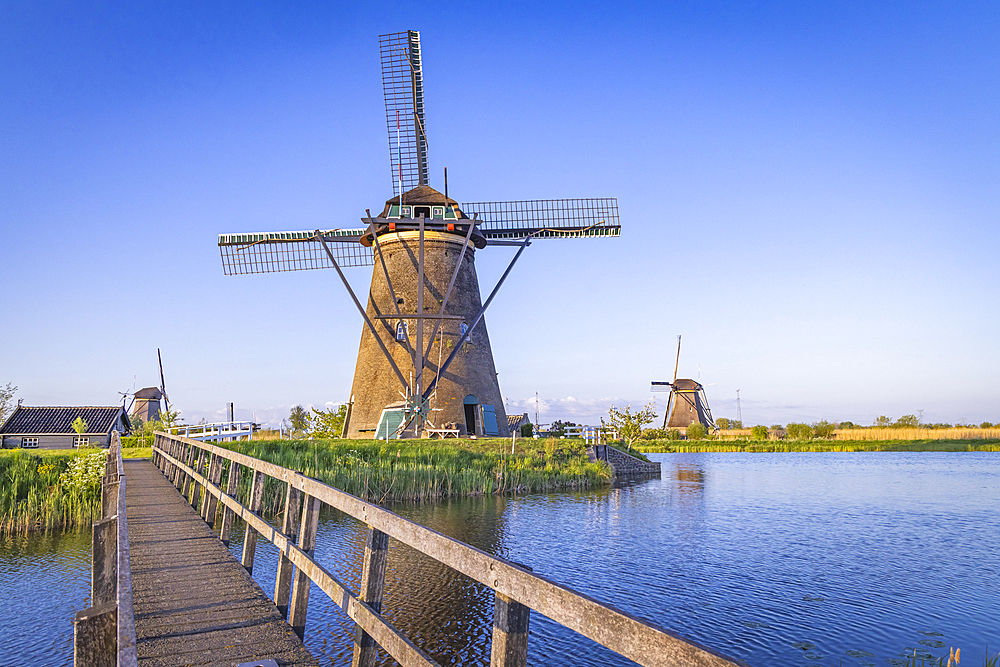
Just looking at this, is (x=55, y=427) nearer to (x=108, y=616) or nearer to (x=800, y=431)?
(x=108, y=616)

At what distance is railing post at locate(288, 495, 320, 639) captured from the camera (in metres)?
4.14

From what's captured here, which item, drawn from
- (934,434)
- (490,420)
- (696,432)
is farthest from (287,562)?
(696,432)

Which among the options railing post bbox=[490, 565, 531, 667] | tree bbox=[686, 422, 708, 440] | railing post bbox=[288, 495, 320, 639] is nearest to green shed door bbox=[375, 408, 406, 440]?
railing post bbox=[288, 495, 320, 639]

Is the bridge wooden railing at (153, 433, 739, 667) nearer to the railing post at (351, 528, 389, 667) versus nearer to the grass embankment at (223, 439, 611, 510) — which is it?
the railing post at (351, 528, 389, 667)

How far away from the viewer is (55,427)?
3703cm

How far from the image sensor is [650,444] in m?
54.6

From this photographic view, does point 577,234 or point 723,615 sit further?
point 577,234

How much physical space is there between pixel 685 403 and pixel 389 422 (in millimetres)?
44333

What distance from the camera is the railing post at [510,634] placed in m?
2.05

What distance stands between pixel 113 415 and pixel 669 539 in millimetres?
37160

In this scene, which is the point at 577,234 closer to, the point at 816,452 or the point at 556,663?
the point at 556,663

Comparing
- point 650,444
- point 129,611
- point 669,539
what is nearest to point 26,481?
point 669,539

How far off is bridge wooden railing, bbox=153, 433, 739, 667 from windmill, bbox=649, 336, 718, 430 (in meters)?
57.2

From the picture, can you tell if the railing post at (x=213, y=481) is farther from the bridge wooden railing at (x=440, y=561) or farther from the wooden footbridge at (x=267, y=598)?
the bridge wooden railing at (x=440, y=561)
